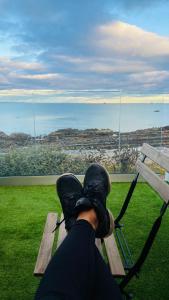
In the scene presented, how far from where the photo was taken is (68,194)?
2.30m

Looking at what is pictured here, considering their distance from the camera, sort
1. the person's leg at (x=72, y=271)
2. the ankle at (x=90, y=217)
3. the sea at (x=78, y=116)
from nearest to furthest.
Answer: the person's leg at (x=72, y=271) < the ankle at (x=90, y=217) < the sea at (x=78, y=116)

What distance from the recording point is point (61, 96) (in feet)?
19.9

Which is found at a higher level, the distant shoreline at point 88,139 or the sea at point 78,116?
the sea at point 78,116

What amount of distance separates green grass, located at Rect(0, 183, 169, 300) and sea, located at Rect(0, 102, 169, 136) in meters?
1.06

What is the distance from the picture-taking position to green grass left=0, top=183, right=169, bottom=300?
2.61 meters

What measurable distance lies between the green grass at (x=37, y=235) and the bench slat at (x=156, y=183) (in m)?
0.81

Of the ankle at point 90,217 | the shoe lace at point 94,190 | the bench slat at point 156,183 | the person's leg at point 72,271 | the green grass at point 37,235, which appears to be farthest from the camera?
the green grass at point 37,235

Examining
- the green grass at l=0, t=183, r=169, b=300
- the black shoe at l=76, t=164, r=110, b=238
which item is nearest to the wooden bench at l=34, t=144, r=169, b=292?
the black shoe at l=76, t=164, r=110, b=238

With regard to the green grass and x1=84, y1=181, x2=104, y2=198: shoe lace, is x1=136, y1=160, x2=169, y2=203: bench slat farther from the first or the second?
the green grass

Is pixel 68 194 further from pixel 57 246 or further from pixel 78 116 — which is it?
pixel 78 116

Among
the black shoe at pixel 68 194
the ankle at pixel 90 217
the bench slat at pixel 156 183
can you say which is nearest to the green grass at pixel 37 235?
the black shoe at pixel 68 194

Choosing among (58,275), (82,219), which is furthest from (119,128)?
(58,275)

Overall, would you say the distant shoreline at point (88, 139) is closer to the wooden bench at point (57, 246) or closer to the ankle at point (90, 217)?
the wooden bench at point (57, 246)

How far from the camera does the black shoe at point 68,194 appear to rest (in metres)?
2.18
